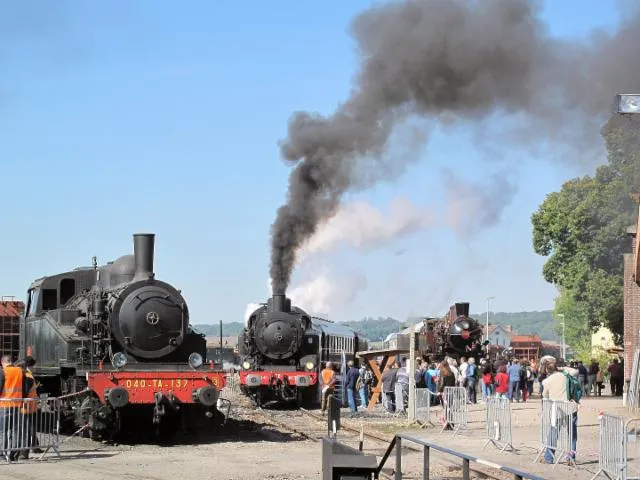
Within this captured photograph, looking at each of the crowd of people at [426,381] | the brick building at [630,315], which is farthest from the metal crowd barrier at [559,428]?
the brick building at [630,315]

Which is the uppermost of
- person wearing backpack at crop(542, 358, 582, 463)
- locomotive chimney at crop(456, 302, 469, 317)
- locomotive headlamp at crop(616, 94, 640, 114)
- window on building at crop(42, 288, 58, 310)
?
locomotive headlamp at crop(616, 94, 640, 114)

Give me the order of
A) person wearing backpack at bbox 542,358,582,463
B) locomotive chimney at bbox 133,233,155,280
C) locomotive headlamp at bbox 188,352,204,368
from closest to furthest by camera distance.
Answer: person wearing backpack at bbox 542,358,582,463, locomotive headlamp at bbox 188,352,204,368, locomotive chimney at bbox 133,233,155,280

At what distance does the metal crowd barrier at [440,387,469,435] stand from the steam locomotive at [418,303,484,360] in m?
17.4

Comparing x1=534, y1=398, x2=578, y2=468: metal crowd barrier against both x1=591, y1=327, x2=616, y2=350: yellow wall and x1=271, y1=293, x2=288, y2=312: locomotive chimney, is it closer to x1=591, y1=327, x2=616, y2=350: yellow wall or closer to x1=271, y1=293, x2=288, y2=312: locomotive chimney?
x1=271, y1=293, x2=288, y2=312: locomotive chimney

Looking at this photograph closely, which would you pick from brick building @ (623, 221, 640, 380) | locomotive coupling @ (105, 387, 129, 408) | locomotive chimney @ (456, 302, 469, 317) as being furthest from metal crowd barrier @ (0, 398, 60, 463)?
locomotive chimney @ (456, 302, 469, 317)

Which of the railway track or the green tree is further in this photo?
the green tree

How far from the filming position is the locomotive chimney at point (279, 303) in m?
28.4

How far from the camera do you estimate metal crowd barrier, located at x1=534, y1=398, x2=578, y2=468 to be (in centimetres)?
1542

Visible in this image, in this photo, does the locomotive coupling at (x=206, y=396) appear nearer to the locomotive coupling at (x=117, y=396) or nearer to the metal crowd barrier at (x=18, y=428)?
the locomotive coupling at (x=117, y=396)

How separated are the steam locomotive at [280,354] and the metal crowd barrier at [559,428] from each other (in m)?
11.9

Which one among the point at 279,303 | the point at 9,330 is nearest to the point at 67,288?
the point at 279,303

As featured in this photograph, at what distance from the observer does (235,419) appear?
81.4ft

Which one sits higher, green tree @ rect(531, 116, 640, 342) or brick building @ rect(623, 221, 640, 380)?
green tree @ rect(531, 116, 640, 342)

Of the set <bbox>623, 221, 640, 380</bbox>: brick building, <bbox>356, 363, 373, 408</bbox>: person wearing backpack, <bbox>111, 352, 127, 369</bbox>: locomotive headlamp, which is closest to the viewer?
<bbox>111, 352, 127, 369</bbox>: locomotive headlamp
